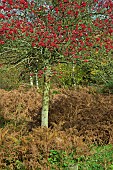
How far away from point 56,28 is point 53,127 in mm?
2508

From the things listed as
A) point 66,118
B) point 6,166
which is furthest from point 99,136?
point 6,166

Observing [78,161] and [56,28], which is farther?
[56,28]

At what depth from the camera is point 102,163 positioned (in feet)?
16.0

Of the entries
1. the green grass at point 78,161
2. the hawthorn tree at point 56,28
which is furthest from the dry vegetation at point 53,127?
the hawthorn tree at point 56,28

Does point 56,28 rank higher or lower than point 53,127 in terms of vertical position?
higher

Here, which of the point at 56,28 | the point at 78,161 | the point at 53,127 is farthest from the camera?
the point at 53,127

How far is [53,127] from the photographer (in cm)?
668

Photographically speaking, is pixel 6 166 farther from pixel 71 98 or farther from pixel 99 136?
pixel 71 98

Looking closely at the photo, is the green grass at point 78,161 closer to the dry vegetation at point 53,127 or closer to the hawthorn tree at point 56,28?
the dry vegetation at point 53,127

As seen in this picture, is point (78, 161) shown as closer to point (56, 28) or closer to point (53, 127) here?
point (53, 127)

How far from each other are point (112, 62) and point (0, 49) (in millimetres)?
2839

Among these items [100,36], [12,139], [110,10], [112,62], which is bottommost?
[12,139]

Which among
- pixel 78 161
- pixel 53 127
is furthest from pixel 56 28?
pixel 78 161

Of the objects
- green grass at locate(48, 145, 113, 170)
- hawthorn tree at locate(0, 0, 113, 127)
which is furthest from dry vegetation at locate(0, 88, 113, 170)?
hawthorn tree at locate(0, 0, 113, 127)
